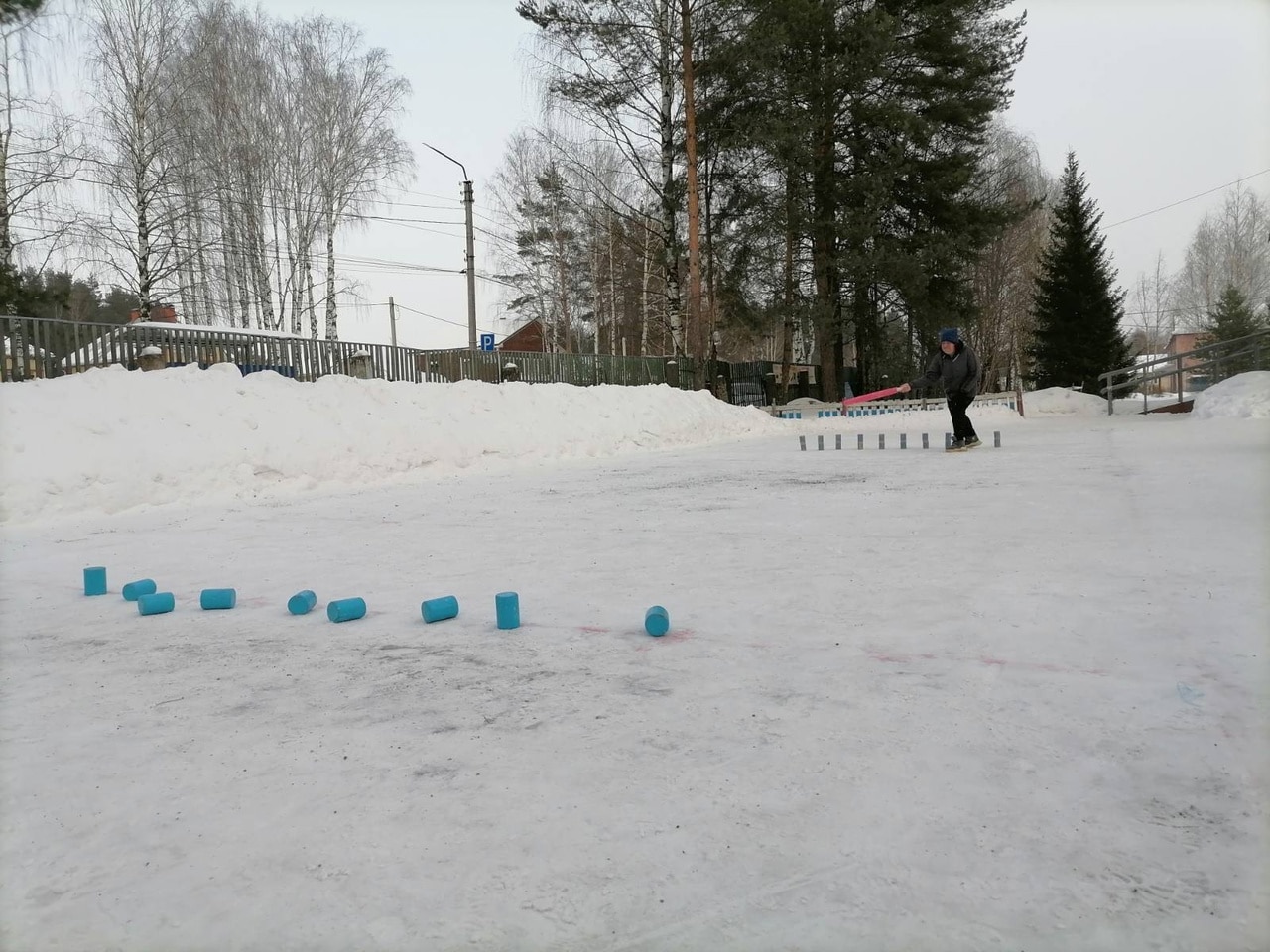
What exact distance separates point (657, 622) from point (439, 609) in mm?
1073

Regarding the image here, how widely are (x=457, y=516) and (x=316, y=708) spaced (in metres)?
4.71

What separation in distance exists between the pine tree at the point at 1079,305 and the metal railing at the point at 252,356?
1654 centimetres

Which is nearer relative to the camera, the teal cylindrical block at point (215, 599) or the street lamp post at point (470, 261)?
the teal cylindrical block at point (215, 599)

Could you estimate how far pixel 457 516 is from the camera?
7535 mm

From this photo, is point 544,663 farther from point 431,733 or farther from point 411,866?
point 411,866

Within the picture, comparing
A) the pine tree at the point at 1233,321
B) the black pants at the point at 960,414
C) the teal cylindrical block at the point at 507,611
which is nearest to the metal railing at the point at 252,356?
the black pants at the point at 960,414

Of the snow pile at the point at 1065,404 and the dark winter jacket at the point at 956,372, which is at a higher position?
the dark winter jacket at the point at 956,372

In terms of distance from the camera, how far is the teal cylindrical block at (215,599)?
434cm

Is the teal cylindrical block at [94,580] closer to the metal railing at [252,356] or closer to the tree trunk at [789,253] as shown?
the metal railing at [252,356]

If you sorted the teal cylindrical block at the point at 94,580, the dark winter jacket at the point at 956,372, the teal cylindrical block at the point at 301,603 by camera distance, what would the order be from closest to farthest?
the teal cylindrical block at the point at 301,603 < the teal cylindrical block at the point at 94,580 < the dark winter jacket at the point at 956,372

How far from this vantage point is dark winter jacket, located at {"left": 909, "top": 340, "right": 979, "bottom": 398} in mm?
12234

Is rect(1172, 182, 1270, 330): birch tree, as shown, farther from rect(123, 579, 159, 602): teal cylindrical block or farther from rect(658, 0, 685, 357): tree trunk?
rect(123, 579, 159, 602): teal cylindrical block

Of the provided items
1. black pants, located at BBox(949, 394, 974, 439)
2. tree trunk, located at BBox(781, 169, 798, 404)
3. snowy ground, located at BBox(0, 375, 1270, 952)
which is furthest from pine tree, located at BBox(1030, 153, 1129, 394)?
snowy ground, located at BBox(0, 375, 1270, 952)

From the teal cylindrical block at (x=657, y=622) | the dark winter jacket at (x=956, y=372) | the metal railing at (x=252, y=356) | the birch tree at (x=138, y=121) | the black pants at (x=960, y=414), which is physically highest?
the birch tree at (x=138, y=121)
